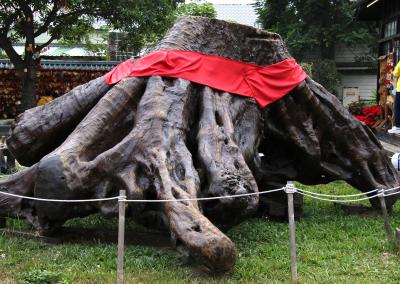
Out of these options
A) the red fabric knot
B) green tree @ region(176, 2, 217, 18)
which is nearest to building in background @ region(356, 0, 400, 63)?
the red fabric knot

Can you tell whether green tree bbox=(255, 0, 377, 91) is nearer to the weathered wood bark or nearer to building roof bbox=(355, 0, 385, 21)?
building roof bbox=(355, 0, 385, 21)

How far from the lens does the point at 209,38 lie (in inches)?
314

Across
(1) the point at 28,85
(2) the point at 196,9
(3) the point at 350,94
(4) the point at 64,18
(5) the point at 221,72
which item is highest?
(2) the point at 196,9

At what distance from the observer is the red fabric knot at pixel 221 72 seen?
7.32 metres

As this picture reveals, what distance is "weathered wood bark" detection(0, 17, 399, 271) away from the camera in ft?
19.7

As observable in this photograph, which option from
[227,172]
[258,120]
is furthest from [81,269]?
[258,120]

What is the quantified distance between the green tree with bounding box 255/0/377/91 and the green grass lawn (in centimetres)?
2183

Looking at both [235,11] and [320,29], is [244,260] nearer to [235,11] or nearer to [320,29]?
[320,29]

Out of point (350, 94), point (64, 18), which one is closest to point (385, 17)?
point (350, 94)

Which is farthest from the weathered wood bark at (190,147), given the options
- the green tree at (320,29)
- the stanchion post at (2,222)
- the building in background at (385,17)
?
the green tree at (320,29)

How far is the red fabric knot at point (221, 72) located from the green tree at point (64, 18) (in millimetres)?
11823

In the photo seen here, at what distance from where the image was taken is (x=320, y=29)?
29.0m

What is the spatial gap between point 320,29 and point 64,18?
13555 millimetres

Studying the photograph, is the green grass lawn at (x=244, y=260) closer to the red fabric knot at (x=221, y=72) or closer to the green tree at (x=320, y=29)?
the red fabric knot at (x=221, y=72)
